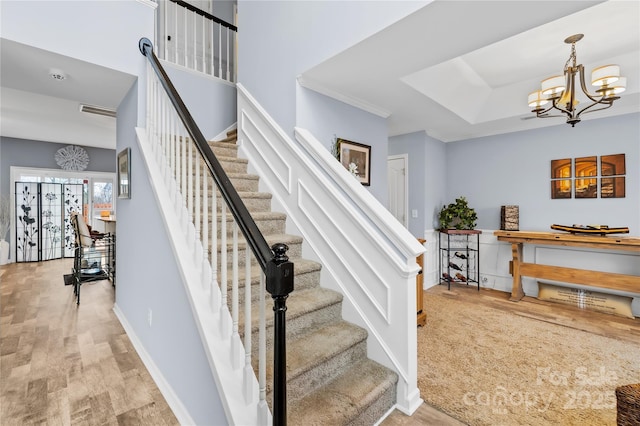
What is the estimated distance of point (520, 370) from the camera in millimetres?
2248

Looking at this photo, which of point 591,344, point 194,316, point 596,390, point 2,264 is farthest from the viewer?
point 2,264

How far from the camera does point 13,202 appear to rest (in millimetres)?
6203

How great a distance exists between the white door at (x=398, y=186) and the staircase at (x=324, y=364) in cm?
283

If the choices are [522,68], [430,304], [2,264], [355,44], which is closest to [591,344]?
[430,304]

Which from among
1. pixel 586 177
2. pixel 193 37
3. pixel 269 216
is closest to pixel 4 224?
pixel 193 37

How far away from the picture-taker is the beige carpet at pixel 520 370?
70.6 inches

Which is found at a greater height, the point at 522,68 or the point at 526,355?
the point at 522,68

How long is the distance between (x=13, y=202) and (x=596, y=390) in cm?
958

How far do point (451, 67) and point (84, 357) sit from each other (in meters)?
4.50

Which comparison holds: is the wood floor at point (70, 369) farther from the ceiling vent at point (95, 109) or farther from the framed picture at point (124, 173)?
the ceiling vent at point (95, 109)

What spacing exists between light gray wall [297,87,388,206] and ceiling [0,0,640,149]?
11cm

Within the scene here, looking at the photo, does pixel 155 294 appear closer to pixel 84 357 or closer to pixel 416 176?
pixel 84 357

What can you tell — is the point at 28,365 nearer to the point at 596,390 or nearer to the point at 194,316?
the point at 194,316

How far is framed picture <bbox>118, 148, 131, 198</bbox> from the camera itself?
8.96 feet
